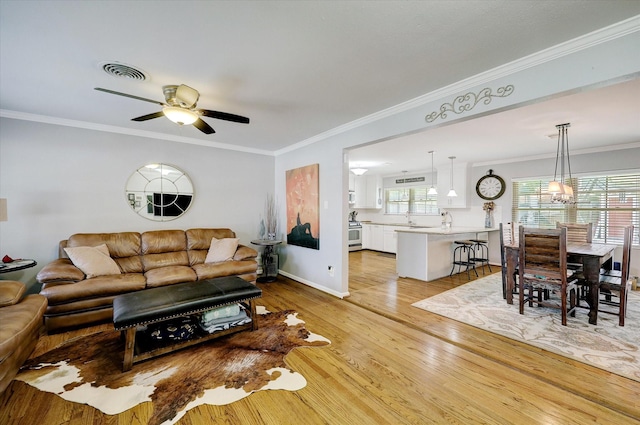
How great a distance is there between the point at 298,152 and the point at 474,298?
3.67 m

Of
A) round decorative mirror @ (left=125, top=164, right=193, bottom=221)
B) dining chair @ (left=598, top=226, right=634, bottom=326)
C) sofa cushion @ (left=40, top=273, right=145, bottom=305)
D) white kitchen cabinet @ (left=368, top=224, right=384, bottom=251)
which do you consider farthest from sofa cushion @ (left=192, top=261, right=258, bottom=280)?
white kitchen cabinet @ (left=368, top=224, right=384, bottom=251)

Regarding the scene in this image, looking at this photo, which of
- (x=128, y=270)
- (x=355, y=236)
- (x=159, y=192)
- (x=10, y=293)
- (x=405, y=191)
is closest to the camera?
A: (x=10, y=293)

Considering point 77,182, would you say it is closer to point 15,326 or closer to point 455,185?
point 15,326

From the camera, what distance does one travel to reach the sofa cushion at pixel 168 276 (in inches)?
131

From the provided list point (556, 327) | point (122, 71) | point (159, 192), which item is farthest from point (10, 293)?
point (556, 327)

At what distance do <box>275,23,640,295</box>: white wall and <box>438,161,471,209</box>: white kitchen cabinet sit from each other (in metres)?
1.96

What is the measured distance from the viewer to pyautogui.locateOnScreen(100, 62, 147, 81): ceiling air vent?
2.24m

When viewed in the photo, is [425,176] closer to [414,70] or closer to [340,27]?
[414,70]

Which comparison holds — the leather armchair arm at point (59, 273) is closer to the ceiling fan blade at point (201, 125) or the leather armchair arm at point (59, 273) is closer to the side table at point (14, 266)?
the side table at point (14, 266)

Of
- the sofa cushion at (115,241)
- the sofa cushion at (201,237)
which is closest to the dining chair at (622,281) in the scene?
the sofa cushion at (201,237)

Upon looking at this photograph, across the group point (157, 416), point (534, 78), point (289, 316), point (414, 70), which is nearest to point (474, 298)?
point (289, 316)

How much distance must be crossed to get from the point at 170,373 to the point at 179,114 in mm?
2184

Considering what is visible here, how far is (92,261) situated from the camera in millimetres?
3262

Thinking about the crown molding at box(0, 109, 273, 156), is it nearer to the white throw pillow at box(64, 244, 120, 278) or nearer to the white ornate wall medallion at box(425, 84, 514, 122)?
the white throw pillow at box(64, 244, 120, 278)
